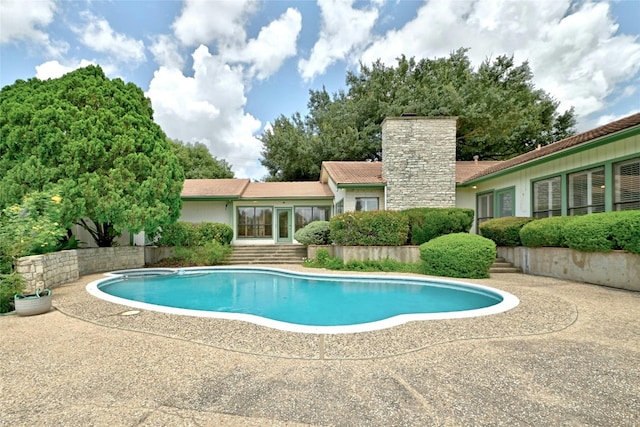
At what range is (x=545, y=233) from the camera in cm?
977

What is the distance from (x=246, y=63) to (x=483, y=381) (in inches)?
885

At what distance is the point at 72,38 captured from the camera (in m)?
13.3

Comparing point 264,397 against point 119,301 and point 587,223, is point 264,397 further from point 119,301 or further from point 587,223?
point 587,223

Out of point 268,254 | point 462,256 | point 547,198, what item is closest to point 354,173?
point 268,254

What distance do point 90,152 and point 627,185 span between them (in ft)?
54.6

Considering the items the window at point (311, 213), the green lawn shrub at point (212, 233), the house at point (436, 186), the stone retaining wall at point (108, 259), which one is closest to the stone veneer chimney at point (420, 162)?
the house at point (436, 186)

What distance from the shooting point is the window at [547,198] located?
11.2 metres

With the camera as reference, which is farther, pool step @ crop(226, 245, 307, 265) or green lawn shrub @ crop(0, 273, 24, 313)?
pool step @ crop(226, 245, 307, 265)

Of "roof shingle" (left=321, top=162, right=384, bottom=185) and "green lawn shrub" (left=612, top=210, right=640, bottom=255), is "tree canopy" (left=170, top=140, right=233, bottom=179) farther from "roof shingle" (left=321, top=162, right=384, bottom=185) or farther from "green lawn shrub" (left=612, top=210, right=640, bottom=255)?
"green lawn shrub" (left=612, top=210, right=640, bottom=255)

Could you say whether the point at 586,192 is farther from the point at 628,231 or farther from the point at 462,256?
the point at 462,256

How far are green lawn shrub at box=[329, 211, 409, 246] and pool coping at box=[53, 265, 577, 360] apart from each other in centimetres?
621

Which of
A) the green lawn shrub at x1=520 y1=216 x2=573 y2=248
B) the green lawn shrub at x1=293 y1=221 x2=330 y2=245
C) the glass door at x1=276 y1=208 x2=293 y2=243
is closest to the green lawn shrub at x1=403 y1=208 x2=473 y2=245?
the green lawn shrub at x1=520 y1=216 x2=573 y2=248

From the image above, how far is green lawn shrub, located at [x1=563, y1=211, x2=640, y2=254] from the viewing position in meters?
7.43

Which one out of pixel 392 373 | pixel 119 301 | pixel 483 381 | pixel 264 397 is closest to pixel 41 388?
pixel 264 397
